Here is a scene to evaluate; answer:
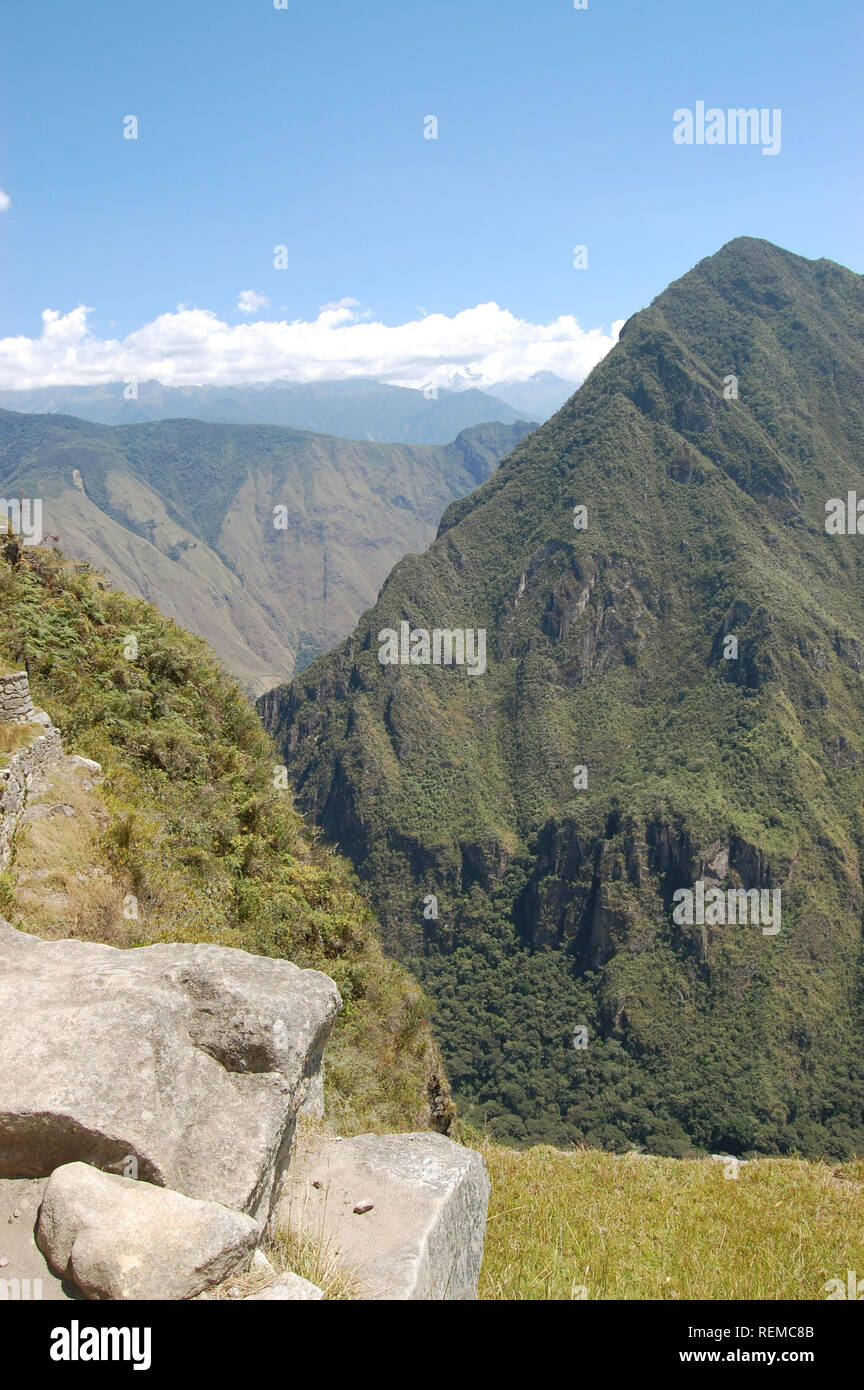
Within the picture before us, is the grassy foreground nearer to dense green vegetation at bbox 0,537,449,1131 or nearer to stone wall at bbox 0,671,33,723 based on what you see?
dense green vegetation at bbox 0,537,449,1131

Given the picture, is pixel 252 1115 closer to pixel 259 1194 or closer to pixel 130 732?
pixel 259 1194

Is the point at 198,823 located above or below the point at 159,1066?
below

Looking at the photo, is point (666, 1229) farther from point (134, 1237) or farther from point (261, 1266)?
point (134, 1237)

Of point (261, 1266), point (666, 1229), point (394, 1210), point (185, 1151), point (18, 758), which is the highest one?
point (18, 758)

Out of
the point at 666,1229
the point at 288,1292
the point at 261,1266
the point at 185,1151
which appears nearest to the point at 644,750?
the point at 666,1229

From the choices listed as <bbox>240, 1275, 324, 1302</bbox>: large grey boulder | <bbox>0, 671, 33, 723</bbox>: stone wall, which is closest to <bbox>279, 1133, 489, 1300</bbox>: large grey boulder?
<bbox>240, 1275, 324, 1302</bbox>: large grey boulder

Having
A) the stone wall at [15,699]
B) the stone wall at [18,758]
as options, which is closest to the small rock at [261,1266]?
the stone wall at [18,758]
